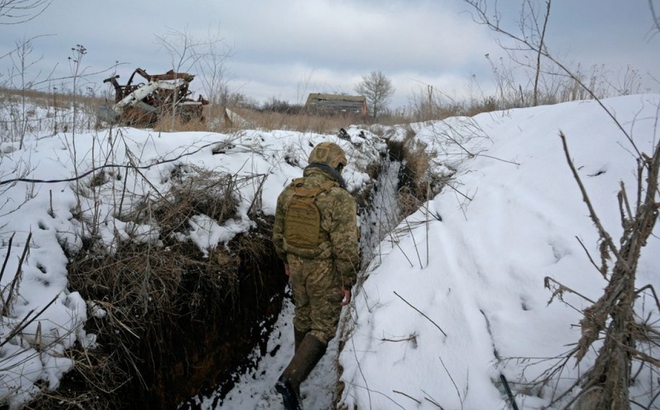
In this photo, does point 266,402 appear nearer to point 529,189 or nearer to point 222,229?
point 222,229

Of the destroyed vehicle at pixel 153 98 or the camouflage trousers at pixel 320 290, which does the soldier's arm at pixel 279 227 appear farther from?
the destroyed vehicle at pixel 153 98

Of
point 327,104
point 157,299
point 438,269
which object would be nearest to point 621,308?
point 438,269

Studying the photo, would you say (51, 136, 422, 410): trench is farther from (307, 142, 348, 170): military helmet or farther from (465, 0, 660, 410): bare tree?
(465, 0, 660, 410): bare tree

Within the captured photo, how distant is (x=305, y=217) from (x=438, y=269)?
1.10m

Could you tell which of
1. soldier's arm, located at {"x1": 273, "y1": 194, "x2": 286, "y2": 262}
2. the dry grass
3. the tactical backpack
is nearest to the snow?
the dry grass

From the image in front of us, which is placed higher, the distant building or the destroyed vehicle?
the distant building

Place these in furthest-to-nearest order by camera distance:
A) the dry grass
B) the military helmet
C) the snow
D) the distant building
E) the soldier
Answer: the distant building < the military helmet < the soldier < the dry grass < the snow

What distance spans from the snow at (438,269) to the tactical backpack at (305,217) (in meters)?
0.62

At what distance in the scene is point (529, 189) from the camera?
278 centimetres

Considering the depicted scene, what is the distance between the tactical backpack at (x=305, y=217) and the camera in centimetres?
277

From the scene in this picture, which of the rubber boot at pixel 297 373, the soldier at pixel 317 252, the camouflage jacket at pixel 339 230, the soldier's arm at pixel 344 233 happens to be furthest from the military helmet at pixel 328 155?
the rubber boot at pixel 297 373

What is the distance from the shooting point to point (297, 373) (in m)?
2.66

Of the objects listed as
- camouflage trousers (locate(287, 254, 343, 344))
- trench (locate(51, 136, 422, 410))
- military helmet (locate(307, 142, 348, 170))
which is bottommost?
trench (locate(51, 136, 422, 410))

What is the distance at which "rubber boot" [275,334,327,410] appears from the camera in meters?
2.64
